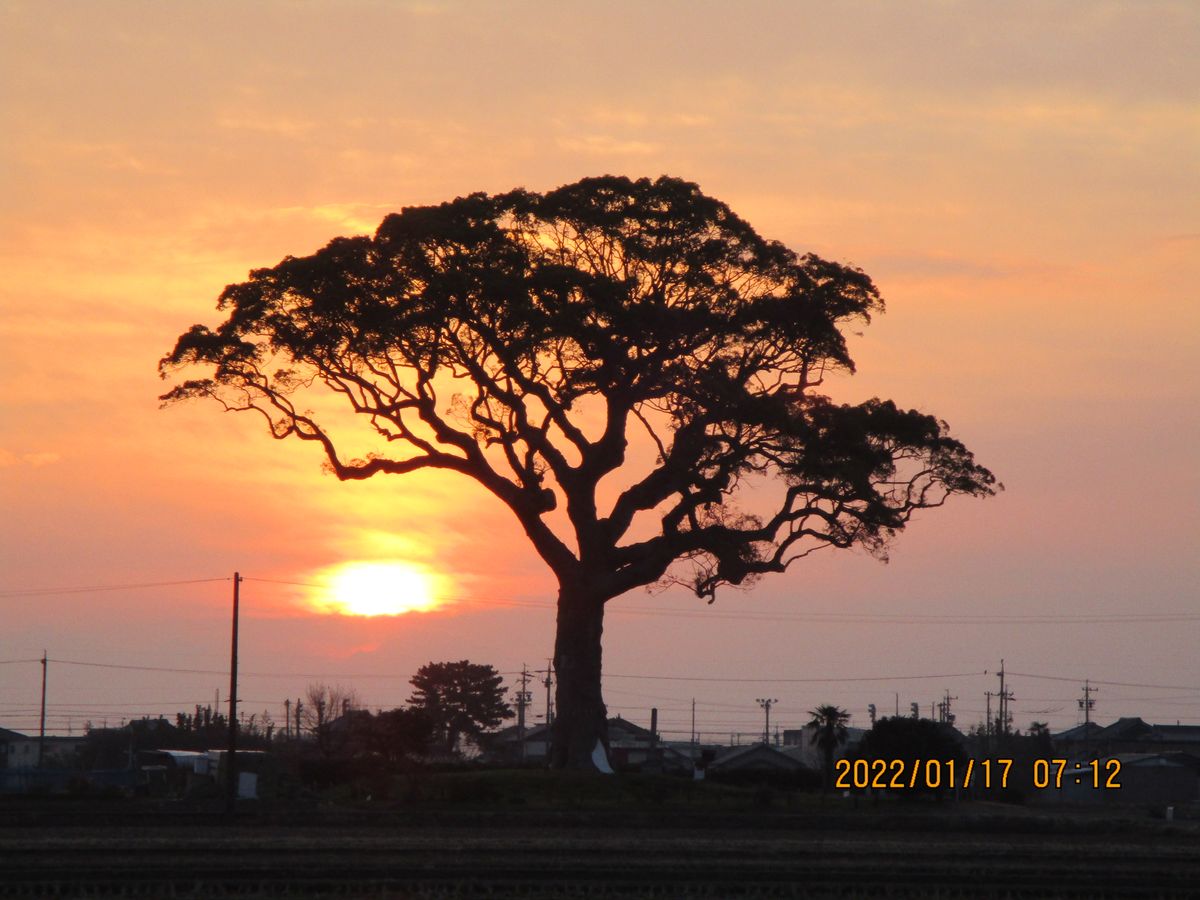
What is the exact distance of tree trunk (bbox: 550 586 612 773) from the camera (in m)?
44.9

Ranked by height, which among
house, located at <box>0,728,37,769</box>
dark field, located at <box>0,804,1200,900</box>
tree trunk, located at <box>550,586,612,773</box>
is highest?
tree trunk, located at <box>550,586,612,773</box>

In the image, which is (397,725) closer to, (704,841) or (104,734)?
(704,841)

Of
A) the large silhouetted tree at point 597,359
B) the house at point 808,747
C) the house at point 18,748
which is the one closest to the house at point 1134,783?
the house at point 808,747

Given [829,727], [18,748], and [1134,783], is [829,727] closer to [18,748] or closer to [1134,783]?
[1134,783]

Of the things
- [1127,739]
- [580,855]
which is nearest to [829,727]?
[580,855]

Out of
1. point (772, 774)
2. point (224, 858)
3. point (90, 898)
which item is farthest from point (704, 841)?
point (772, 774)

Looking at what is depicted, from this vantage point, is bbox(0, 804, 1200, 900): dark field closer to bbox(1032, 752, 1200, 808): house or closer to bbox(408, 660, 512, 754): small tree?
bbox(1032, 752, 1200, 808): house

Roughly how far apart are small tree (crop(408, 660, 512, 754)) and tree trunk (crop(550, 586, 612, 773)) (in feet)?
262

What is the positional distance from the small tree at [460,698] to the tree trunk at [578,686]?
7995 centimetres

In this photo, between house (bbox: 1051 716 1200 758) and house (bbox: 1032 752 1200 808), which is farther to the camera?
house (bbox: 1051 716 1200 758)

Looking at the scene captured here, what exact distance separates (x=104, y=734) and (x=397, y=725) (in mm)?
72444

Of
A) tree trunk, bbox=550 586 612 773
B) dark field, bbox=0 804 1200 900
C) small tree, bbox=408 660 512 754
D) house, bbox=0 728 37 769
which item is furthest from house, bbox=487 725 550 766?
dark field, bbox=0 804 1200 900

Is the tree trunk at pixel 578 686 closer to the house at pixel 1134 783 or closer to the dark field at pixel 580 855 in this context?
the dark field at pixel 580 855

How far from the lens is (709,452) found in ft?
146
